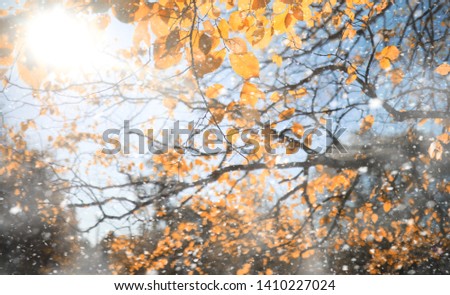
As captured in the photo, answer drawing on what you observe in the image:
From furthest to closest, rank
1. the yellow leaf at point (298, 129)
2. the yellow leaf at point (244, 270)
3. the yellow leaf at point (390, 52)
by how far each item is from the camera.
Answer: the yellow leaf at point (244, 270), the yellow leaf at point (298, 129), the yellow leaf at point (390, 52)

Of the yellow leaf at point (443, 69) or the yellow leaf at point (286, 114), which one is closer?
the yellow leaf at point (286, 114)

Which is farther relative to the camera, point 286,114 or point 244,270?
point 244,270

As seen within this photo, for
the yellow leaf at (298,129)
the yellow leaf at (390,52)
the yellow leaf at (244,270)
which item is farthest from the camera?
the yellow leaf at (244,270)

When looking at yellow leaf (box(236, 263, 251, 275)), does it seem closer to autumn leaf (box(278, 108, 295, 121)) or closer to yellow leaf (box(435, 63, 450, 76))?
autumn leaf (box(278, 108, 295, 121))

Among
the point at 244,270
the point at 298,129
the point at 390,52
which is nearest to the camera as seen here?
the point at 390,52

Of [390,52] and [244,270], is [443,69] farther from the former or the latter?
[244,270]

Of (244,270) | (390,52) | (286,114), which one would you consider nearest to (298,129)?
(286,114)

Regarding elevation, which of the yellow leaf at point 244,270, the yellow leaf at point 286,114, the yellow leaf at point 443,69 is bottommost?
the yellow leaf at point 244,270

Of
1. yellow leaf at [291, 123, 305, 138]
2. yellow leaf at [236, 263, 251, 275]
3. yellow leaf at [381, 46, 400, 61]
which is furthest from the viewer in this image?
yellow leaf at [236, 263, 251, 275]

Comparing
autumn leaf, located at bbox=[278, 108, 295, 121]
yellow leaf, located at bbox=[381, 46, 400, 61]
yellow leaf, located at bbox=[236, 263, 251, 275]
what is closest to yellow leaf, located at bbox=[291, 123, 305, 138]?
autumn leaf, located at bbox=[278, 108, 295, 121]

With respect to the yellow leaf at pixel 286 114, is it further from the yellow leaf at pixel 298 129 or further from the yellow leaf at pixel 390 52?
the yellow leaf at pixel 390 52

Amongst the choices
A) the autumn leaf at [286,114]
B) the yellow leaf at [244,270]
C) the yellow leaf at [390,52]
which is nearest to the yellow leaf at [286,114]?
the autumn leaf at [286,114]

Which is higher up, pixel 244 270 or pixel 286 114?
pixel 286 114
